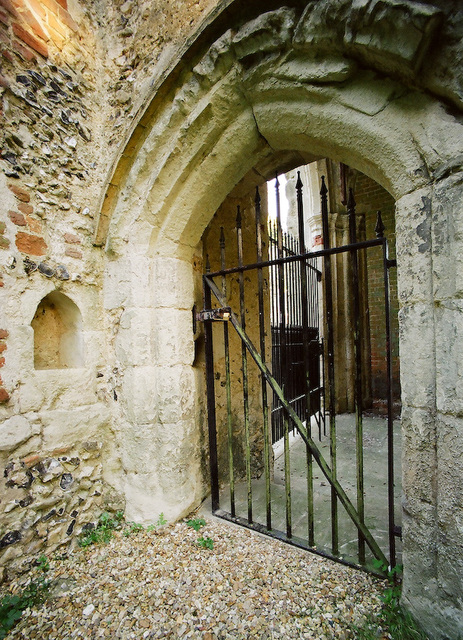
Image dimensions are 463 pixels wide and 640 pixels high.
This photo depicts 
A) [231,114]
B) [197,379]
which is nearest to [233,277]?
[197,379]

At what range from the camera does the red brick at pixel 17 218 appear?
1.77 metres

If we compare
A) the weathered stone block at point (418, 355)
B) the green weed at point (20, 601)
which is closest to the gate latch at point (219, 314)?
the weathered stone block at point (418, 355)

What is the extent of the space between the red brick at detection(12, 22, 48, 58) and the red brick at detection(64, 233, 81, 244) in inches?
44.0

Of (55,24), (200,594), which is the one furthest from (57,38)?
(200,594)

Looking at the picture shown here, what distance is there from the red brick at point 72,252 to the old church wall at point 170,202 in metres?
0.02

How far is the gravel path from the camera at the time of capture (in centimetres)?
137

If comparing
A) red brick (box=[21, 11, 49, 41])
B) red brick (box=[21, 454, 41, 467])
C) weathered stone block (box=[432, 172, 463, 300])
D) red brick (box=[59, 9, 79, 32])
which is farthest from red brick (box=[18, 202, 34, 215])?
weathered stone block (box=[432, 172, 463, 300])

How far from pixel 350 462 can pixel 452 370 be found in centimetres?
240

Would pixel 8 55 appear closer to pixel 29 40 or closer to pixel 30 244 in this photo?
pixel 29 40

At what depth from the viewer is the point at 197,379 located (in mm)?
2305

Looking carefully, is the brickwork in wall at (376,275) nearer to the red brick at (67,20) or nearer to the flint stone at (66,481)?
the red brick at (67,20)

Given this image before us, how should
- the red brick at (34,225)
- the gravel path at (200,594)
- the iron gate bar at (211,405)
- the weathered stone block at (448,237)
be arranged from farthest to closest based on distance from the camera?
the iron gate bar at (211,405) < the red brick at (34,225) < the gravel path at (200,594) < the weathered stone block at (448,237)

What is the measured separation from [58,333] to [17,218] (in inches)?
30.5

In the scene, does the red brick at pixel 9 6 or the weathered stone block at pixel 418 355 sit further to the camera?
the red brick at pixel 9 6
